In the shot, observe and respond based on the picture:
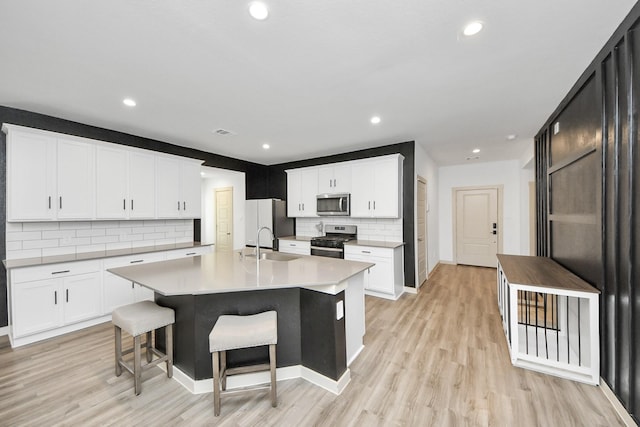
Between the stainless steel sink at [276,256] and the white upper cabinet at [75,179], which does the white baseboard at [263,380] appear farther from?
the white upper cabinet at [75,179]

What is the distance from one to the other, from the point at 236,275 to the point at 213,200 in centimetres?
Result: 535

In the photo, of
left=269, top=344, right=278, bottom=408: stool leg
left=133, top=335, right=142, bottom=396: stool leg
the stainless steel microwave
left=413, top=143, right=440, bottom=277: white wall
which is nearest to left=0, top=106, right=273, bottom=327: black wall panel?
the stainless steel microwave

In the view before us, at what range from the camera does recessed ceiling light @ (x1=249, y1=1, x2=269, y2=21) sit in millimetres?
1478

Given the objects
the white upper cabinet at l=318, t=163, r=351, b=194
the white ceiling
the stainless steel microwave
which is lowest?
the stainless steel microwave

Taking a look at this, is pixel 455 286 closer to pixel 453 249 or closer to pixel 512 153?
pixel 453 249

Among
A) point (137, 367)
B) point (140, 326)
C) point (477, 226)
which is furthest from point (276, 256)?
point (477, 226)

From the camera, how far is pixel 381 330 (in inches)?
119

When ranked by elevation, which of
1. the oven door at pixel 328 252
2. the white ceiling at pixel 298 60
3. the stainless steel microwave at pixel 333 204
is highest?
the white ceiling at pixel 298 60

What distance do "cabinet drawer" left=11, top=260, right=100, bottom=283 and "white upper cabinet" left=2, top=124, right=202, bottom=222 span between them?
0.57 metres

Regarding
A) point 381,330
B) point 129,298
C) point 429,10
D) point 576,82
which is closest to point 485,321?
point 381,330

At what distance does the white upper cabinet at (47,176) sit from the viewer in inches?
109

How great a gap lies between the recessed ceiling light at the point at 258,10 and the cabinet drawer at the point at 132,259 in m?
3.32

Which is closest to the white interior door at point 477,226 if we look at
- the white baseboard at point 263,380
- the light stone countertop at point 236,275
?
the light stone countertop at point 236,275

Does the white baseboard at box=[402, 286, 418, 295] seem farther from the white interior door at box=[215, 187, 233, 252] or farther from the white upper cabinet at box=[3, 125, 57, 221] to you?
the white upper cabinet at box=[3, 125, 57, 221]
